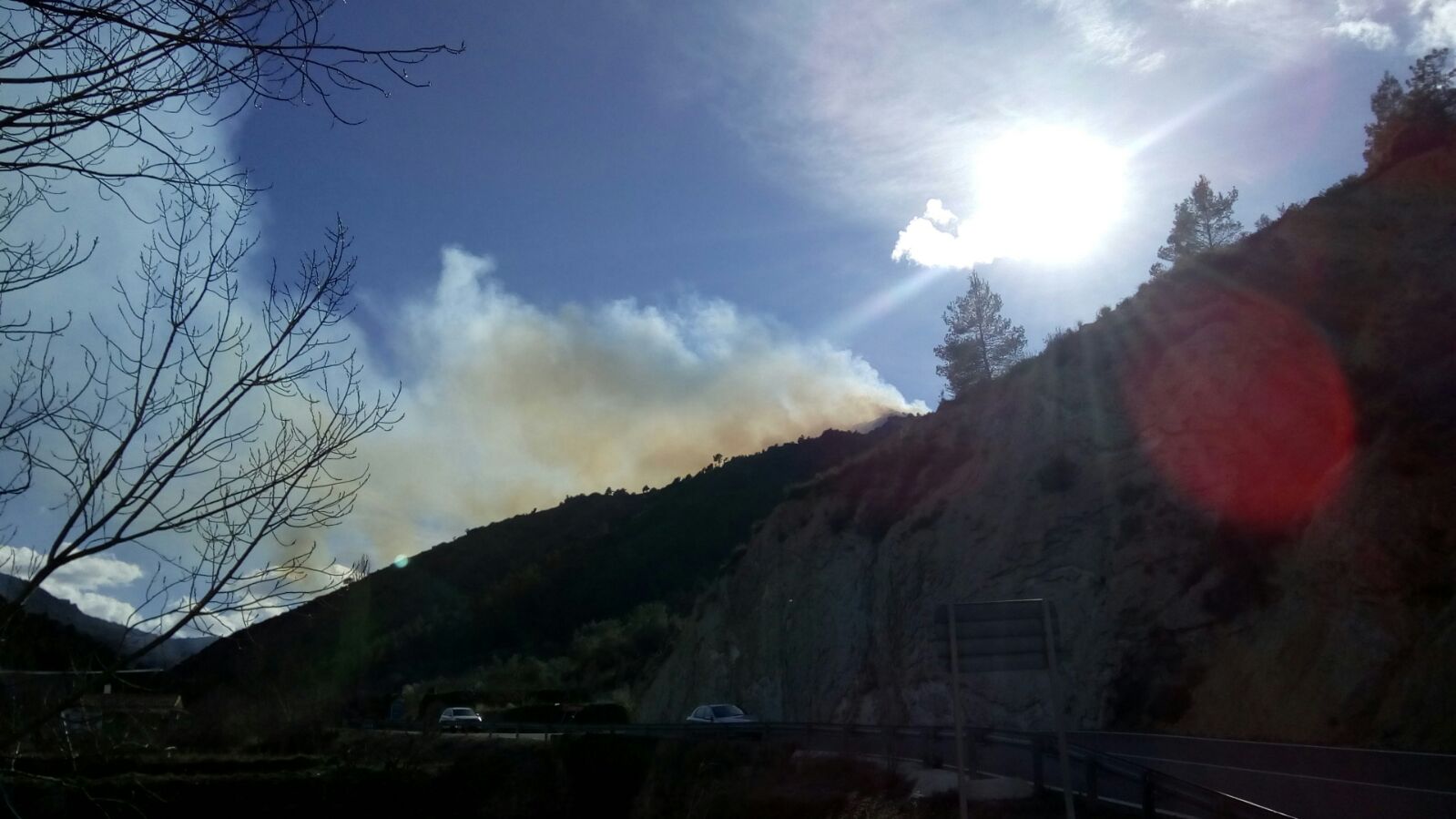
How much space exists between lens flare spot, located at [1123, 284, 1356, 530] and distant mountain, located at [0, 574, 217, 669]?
28.5 metres

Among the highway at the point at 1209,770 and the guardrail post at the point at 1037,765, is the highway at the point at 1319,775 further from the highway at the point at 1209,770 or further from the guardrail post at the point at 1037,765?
the guardrail post at the point at 1037,765

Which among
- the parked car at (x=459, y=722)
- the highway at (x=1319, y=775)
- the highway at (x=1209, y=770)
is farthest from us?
the parked car at (x=459, y=722)

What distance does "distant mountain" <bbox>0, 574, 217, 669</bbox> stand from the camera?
685 centimetres

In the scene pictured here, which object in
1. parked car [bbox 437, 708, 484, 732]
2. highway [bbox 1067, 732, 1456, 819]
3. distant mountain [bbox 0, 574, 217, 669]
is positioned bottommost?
highway [bbox 1067, 732, 1456, 819]

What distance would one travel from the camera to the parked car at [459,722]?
51.3m

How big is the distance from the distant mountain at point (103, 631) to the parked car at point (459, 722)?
4443cm

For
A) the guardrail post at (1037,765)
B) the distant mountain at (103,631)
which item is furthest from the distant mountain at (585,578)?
the distant mountain at (103,631)

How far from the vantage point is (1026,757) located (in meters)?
21.2

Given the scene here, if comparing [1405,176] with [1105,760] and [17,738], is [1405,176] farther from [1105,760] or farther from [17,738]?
[17,738]

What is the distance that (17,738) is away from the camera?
6223mm

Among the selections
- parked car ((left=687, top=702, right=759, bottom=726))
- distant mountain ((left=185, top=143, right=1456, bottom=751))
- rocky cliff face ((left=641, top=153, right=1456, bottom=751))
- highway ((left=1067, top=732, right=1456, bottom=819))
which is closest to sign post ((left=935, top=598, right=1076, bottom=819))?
distant mountain ((left=185, top=143, right=1456, bottom=751))

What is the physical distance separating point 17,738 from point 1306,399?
113ft

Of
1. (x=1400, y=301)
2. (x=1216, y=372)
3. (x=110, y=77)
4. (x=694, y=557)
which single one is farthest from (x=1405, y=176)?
(x=694, y=557)

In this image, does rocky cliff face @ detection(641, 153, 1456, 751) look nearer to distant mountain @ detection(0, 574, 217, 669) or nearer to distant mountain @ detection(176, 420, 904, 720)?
distant mountain @ detection(0, 574, 217, 669)
